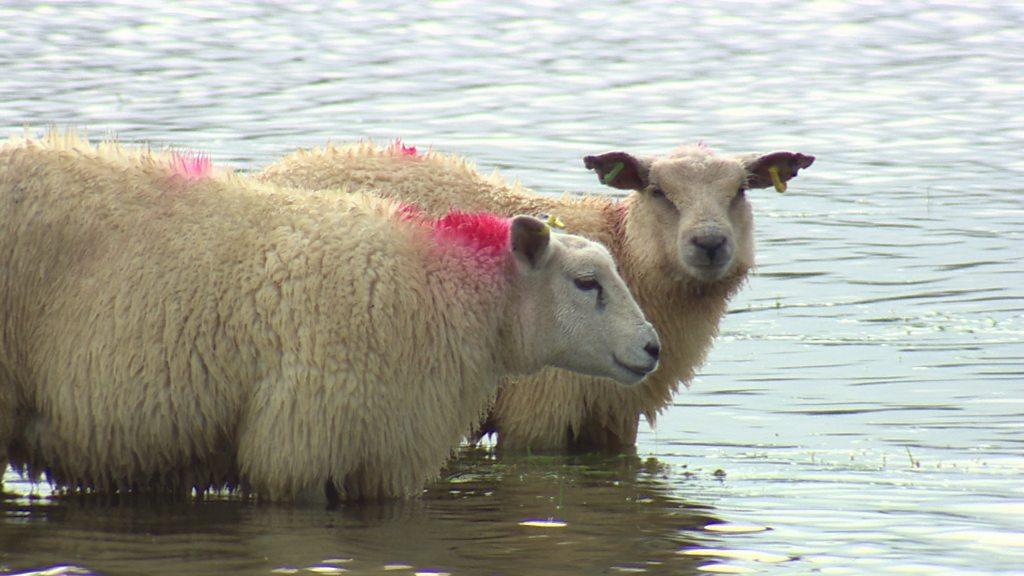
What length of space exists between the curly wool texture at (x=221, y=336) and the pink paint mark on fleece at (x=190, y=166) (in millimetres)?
73

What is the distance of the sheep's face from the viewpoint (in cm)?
826

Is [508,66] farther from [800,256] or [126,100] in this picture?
[800,256]

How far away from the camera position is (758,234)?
15.8m

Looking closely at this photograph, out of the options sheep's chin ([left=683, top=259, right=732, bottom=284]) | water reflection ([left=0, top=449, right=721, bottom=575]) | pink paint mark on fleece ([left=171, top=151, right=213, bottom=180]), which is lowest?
water reflection ([left=0, top=449, right=721, bottom=575])

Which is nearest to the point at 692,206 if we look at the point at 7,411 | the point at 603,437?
the point at 603,437

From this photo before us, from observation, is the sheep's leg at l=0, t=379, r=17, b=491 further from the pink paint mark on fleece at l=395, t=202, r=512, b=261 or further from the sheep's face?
the sheep's face

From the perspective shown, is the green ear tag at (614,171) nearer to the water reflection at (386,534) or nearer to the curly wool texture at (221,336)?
the water reflection at (386,534)

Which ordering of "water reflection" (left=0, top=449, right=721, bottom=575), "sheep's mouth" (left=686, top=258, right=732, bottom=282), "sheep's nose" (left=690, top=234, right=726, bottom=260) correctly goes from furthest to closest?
"sheep's mouth" (left=686, top=258, right=732, bottom=282) < "sheep's nose" (left=690, top=234, right=726, bottom=260) < "water reflection" (left=0, top=449, right=721, bottom=575)

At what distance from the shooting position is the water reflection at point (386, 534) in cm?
743

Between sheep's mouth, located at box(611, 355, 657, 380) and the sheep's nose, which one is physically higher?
the sheep's nose

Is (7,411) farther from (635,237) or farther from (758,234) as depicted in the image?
(758,234)

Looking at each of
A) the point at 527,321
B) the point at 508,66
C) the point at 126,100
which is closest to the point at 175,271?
the point at 527,321

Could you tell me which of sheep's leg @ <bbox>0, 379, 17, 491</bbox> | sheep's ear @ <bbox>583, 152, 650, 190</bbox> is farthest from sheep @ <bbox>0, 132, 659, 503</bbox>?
sheep's ear @ <bbox>583, 152, 650, 190</bbox>

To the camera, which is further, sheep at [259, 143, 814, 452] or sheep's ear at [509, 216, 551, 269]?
sheep at [259, 143, 814, 452]
